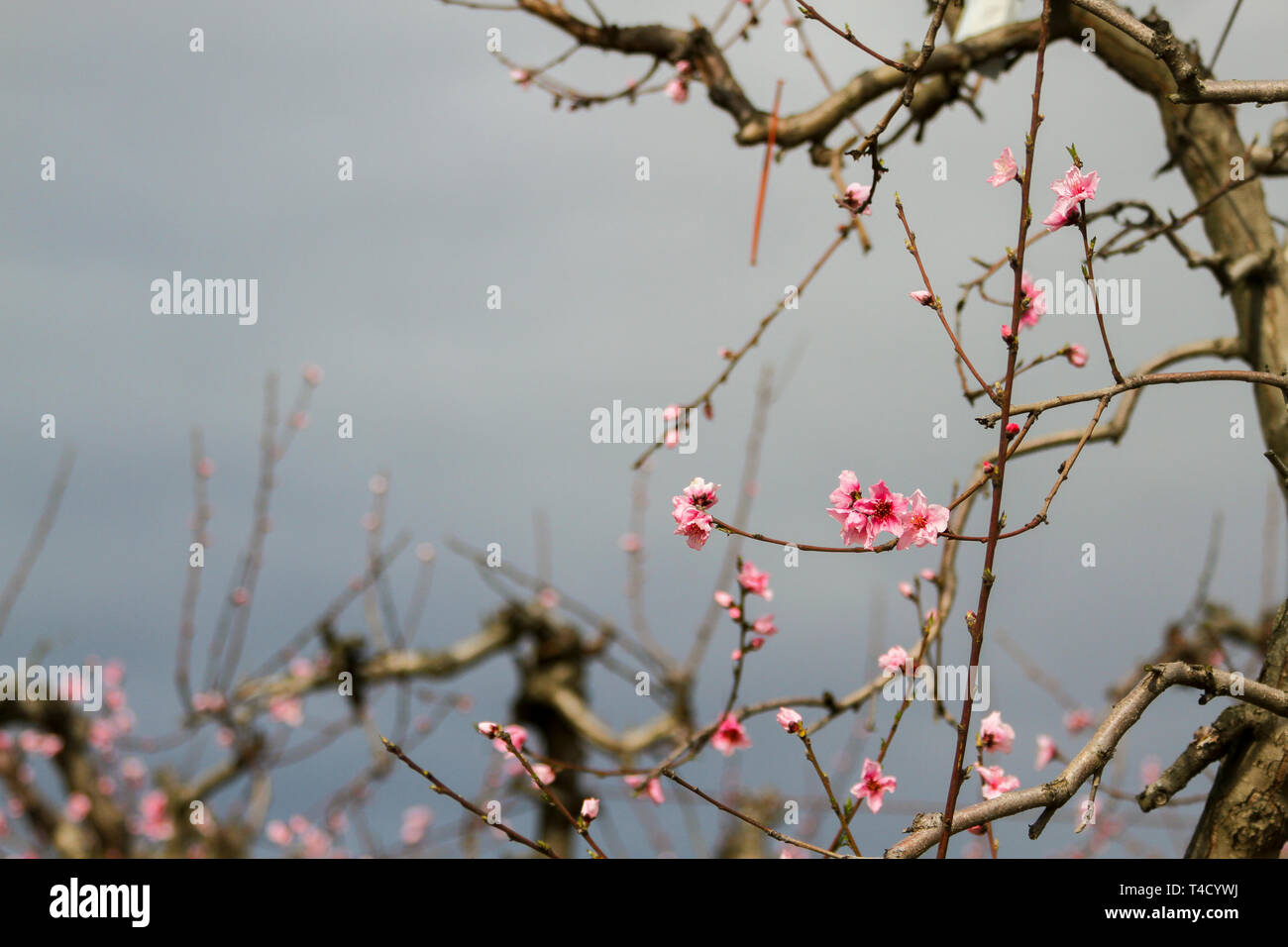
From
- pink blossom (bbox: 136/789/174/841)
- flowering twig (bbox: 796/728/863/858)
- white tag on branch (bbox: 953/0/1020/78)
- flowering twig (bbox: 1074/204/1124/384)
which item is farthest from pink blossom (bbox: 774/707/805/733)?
pink blossom (bbox: 136/789/174/841)

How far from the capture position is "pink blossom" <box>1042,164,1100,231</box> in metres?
1.57

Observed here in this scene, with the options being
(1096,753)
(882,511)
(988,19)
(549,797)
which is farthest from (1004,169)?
(988,19)

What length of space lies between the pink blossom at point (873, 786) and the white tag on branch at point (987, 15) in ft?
7.49

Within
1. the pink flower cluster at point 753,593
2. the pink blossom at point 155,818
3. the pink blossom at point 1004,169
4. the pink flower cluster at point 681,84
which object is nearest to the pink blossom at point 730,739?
the pink flower cluster at point 753,593

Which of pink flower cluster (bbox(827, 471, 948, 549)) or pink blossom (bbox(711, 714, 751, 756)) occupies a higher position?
pink flower cluster (bbox(827, 471, 948, 549))

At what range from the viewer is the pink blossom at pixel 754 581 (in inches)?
88.9

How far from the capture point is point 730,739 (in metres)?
2.37

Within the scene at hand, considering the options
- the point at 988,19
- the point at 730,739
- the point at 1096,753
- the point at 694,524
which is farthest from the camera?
the point at 988,19

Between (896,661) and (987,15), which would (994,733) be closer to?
(896,661)

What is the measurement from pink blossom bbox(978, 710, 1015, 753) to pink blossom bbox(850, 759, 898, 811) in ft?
0.67

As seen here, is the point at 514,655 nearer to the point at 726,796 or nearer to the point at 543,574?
the point at 543,574

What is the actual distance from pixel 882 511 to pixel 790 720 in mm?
461

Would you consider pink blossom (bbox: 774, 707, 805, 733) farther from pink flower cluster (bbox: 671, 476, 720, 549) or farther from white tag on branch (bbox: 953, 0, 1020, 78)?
white tag on branch (bbox: 953, 0, 1020, 78)

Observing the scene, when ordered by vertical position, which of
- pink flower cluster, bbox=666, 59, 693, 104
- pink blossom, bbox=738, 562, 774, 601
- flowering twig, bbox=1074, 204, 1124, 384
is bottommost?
pink blossom, bbox=738, 562, 774, 601
